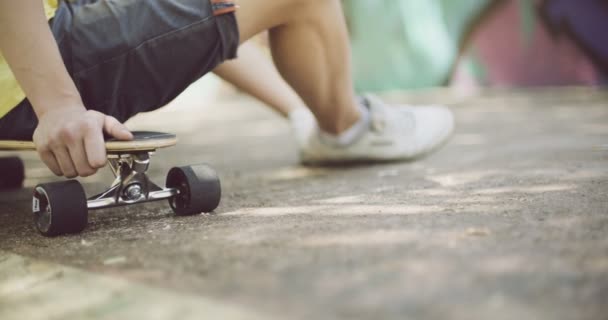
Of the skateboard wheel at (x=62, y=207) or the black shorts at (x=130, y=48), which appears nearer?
the skateboard wheel at (x=62, y=207)

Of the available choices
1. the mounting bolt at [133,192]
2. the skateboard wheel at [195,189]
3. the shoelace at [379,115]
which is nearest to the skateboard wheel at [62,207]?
the mounting bolt at [133,192]

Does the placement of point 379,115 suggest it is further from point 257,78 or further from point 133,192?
point 133,192

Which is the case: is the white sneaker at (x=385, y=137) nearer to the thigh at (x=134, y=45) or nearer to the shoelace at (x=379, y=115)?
the shoelace at (x=379, y=115)

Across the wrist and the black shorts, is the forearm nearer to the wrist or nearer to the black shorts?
the wrist

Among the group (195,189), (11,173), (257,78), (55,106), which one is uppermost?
(55,106)

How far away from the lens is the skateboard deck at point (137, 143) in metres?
1.34

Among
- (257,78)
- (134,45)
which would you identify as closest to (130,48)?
(134,45)

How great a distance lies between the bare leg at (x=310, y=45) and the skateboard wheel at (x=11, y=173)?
38.6 inches

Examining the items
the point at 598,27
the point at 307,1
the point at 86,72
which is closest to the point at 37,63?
the point at 86,72

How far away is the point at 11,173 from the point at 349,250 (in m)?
1.52

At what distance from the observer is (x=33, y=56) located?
1.34 m

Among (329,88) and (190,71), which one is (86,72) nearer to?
(190,71)

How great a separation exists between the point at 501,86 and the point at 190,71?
171 inches

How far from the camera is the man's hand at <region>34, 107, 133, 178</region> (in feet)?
4.27
